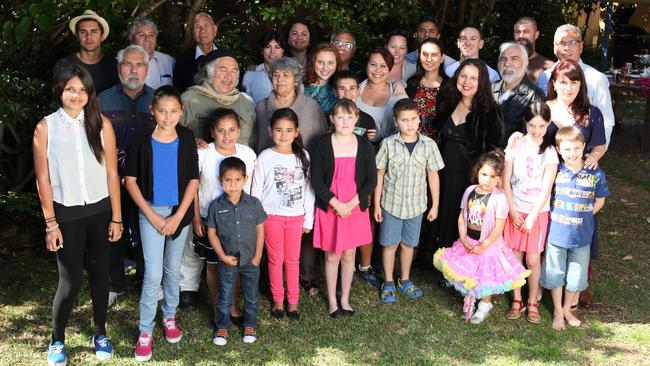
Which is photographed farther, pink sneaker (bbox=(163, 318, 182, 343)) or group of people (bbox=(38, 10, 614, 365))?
pink sneaker (bbox=(163, 318, 182, 343))

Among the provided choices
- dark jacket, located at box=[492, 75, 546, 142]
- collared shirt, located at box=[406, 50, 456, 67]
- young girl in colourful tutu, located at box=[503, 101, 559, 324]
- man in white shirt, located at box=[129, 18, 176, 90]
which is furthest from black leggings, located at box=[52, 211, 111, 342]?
collared shirt, located at box=[406, 50, 456, 67]

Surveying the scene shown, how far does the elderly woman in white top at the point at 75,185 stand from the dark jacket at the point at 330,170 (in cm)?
126

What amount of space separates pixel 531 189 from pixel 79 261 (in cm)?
284

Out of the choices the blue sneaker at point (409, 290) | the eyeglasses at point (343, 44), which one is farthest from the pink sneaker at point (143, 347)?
the eyeglasses at point (343, 44)

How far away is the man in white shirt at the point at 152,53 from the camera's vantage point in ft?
15.8

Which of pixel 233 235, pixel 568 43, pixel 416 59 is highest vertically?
pixel 568 43

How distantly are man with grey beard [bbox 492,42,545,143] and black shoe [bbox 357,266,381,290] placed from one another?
142 cm

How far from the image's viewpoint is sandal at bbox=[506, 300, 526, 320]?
15.1 ft

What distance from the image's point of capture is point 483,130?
4.62 meters

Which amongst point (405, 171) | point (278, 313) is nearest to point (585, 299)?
point (405, 171)

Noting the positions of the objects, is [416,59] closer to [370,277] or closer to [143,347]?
[370,277]

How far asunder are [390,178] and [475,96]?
816 millimetres

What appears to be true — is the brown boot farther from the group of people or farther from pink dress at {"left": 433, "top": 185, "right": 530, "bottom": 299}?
pink dress at {"left": 433, "top": 185, "right": 530, "bottom": 299}

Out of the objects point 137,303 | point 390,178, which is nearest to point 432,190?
point 390,178
